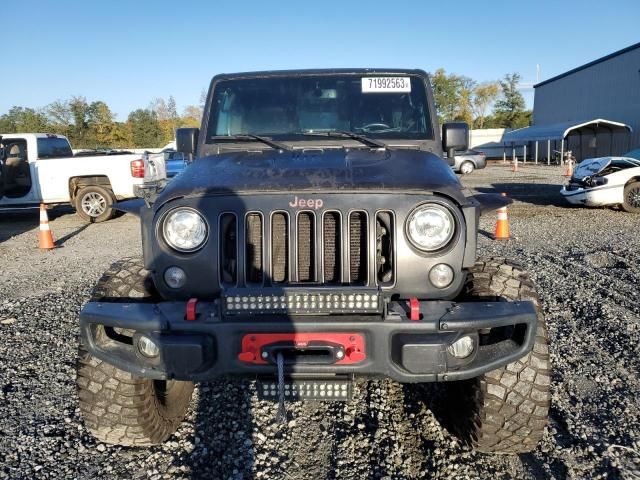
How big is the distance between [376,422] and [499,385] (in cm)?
90

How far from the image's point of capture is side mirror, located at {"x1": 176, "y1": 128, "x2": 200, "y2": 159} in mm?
4027

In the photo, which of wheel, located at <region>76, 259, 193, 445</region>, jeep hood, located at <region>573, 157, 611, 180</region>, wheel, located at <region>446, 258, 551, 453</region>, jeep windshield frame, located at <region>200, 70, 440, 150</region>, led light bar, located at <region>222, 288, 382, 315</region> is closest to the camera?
led light bar, located at <region>222, 288, 382, 315</region>

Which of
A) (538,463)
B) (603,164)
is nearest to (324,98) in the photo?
(538,463)

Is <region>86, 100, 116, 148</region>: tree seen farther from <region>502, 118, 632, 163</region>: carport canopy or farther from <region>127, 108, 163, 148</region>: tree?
<region>502, 118, 632, 163</region>: carport canopy

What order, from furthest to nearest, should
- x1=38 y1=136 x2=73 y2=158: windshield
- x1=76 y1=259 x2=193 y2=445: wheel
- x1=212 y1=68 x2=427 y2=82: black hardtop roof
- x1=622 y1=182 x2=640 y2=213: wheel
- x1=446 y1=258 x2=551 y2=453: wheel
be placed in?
x1=38 y1=136 x2=73 y2=158: windshield
x1=622 y1=182 x2=640 y2=213: wheel
x1=212 y1=68 x2=427 y2=82: black hardtop roof
x1=76 y1=259 x2=193 y2=445: wheel
x1=446 y1=258 x2=551 y2=453: wheel

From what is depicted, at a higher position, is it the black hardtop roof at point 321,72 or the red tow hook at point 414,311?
the black hardtop roof at point 321,72

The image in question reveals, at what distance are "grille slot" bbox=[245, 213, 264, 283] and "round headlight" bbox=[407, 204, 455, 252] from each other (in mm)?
741

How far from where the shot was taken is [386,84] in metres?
3.96

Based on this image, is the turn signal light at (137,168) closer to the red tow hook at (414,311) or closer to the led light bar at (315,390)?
the led light bar at (315,390)

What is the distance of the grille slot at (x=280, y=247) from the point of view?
2.64 meters

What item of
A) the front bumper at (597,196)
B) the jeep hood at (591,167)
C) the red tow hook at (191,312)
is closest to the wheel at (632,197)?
the front bumper at (597,196)

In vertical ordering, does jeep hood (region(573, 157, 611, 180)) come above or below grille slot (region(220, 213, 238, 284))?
above

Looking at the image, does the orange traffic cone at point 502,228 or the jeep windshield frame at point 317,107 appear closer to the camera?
the jeep windshield frame at point 317,107

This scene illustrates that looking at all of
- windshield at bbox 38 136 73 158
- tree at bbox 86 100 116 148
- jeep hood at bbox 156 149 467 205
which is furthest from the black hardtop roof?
tree at bbox 86 100 116 148
